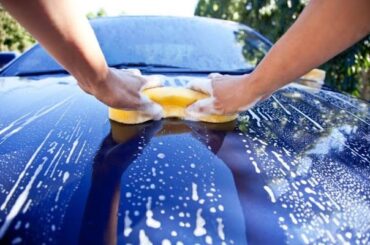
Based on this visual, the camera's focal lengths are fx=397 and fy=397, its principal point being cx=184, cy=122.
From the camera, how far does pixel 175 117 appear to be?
4.12 ft

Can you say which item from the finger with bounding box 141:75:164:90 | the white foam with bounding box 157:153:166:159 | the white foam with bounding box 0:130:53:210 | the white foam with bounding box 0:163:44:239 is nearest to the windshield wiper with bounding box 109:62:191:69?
the finger with bounding box 141:75:164:90

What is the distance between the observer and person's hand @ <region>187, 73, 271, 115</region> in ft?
3.83

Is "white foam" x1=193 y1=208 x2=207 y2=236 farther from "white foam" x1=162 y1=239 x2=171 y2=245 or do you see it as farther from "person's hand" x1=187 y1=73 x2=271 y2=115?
"person's hand" x1=187 y1=73 x2=271 y2=115

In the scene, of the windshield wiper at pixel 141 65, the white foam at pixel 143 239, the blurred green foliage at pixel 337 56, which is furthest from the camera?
the blurred green foliage at pixel 337 56

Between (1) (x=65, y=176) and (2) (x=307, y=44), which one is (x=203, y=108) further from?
(1) (x=65, y=176)

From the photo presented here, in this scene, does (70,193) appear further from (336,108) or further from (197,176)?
(336,108)

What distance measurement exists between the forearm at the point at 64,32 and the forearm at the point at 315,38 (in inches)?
18.3

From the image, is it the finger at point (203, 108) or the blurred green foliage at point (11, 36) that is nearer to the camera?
the finger at point (203, 108)

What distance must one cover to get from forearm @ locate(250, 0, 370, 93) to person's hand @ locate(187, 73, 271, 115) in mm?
46

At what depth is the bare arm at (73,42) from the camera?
0.77 metres

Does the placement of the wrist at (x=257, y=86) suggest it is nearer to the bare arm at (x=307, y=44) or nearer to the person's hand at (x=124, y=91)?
the bare arm at (x=307, y=44)

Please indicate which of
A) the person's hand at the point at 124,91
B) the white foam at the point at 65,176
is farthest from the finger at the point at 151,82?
the white foam at the point at 65,176

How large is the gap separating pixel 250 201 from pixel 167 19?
1.71 metres


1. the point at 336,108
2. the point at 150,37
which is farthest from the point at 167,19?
the point at 336,108
